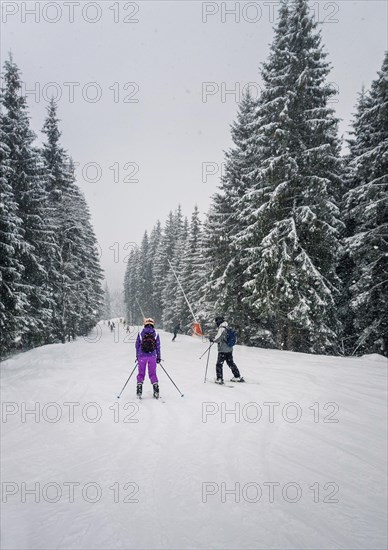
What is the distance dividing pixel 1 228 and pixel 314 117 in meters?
15.7

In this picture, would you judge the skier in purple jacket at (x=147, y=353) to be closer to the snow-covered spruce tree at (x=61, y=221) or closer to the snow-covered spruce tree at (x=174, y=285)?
the snow-covered spruce tree at (x=61, y=221)

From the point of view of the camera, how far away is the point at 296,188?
52.2 ft

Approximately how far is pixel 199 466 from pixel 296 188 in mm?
14336

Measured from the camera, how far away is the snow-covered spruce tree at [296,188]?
15.0m

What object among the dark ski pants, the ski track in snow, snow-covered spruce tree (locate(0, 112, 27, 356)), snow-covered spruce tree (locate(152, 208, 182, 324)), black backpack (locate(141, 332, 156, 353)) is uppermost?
snow-covered spruce tree (locate(152, 208, 182, 324))

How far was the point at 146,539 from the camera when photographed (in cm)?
306

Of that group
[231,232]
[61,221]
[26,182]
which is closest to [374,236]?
[231,232]

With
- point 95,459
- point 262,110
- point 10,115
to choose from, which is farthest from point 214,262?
point 95,459

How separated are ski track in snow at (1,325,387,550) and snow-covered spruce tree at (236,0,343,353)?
659 cm

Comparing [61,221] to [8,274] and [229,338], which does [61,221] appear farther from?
[229,338]

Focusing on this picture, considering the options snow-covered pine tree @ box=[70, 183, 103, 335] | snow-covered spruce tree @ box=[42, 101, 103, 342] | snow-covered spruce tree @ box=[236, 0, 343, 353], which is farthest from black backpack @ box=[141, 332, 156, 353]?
snow-covered pine tree @ box=[70, 183, 103, 335]

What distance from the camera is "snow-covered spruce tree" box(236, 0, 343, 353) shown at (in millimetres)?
15008

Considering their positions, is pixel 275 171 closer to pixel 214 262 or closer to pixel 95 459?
pixel 214 262

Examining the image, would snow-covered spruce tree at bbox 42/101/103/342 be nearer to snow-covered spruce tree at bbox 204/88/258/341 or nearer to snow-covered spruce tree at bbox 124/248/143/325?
snow-covered spruce tree at bbox 204/88/258/341
